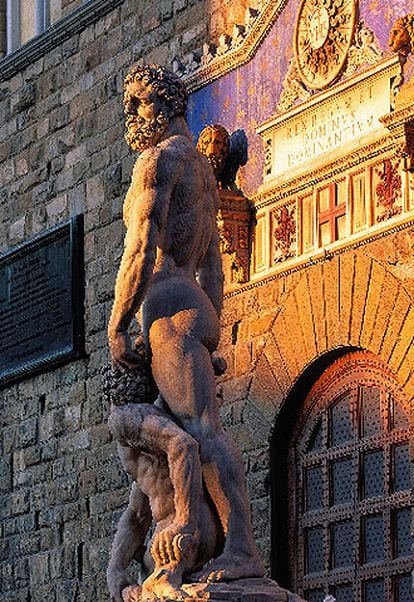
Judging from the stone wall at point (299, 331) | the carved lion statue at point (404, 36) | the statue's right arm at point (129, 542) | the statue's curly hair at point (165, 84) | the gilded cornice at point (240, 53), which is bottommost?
the statue's right arm at point (129, 542)

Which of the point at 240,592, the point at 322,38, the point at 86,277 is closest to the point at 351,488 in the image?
the point at 322,38

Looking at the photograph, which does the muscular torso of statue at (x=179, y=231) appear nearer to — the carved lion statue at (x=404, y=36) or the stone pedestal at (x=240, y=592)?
the stone pedestal at (x=240, y=592)

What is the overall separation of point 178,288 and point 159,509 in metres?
1.05

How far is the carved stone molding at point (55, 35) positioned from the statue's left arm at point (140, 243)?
5770 mm

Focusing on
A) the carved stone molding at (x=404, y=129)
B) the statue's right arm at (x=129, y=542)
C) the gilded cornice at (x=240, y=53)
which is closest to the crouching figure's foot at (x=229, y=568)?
the statue's right arm at (x=129, y=542)

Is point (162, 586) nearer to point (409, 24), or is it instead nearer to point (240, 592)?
point (240, 592)

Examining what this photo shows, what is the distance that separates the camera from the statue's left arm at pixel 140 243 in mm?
9797

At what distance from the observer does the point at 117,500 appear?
14.5 m

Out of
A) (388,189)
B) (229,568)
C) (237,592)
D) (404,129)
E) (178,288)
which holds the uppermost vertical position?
(404,129)

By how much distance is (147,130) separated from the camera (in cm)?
1021

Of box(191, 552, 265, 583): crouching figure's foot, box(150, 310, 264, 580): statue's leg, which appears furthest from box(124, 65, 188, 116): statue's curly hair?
box(191, 552, 265, 583): crouching figure's foot

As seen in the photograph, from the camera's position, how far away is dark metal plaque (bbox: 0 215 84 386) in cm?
1546

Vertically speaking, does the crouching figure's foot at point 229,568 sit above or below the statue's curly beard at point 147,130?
below

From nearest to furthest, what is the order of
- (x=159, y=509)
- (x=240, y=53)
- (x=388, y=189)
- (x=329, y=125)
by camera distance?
1. (x=159, y=509)
2. (x=388, y=189)
3. (x=329, y=125)
4. (x=240, y=53)
